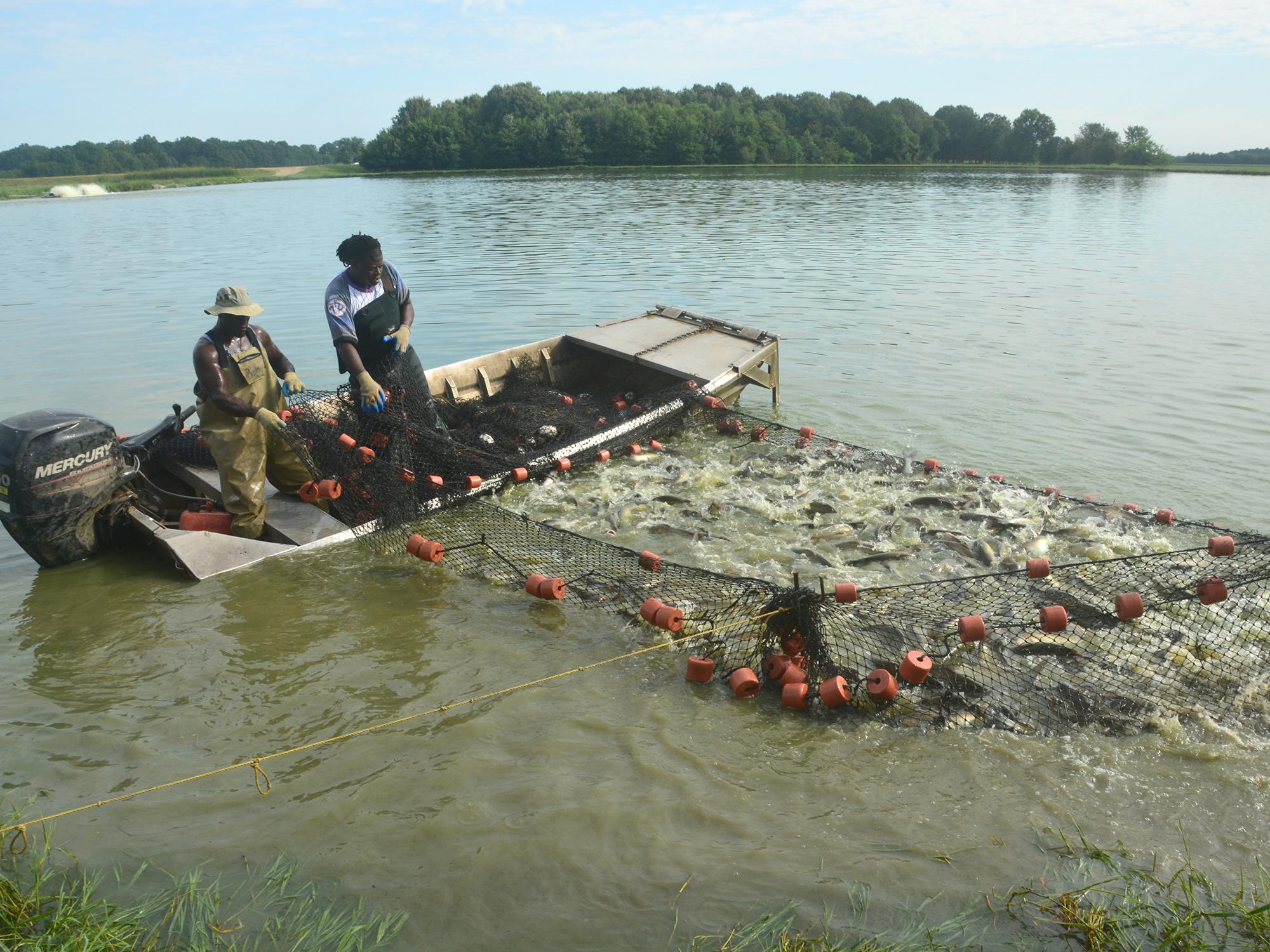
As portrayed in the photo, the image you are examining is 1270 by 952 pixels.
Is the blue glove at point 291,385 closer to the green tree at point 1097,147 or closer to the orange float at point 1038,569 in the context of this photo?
the orange float at point 1038,569

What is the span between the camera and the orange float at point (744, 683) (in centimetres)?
474

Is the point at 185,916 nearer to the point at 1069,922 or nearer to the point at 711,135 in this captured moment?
the point at 1069,922

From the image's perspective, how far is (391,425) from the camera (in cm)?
735

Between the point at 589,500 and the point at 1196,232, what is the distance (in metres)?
29.9

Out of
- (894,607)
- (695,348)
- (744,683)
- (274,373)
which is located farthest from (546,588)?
(695,348)

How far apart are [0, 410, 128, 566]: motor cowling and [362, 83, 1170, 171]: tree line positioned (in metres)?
85.7

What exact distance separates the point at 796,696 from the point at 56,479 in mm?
5519

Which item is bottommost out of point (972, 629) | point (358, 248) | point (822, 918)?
point (822, 918)

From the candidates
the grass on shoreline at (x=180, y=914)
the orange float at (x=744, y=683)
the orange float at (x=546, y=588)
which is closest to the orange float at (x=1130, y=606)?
the orange float at (x=744, y=683)

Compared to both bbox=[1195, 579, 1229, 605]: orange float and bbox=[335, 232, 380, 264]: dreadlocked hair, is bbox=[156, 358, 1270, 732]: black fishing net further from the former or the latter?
bbox=[335, 232, 380, 264]: dreadlocked hair

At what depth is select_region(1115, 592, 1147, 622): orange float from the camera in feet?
14.3

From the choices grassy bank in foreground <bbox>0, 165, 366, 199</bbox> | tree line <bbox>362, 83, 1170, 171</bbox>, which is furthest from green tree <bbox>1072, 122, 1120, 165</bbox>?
grassy bank in foreground <bbox>0, 165, 366, 199</bbox>

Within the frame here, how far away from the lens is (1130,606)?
4352mm

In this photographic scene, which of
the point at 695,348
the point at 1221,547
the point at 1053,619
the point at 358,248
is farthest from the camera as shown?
the point at 695,348
